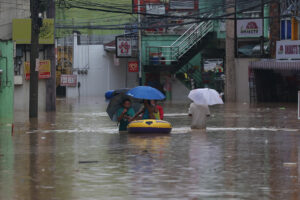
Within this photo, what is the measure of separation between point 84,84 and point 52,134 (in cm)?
5410

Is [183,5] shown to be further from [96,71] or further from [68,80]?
[68,80]

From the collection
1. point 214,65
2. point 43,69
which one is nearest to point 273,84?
point 214,65

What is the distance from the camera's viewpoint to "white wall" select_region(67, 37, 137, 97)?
242 ft

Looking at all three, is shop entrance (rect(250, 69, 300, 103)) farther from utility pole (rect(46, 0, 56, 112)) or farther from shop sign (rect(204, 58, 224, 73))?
utility pole (rect(46, 0, 56, 112))

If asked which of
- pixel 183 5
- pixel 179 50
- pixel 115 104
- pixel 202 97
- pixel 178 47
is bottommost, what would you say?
pixel 115 104

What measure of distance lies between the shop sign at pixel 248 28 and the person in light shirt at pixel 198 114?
29.6m

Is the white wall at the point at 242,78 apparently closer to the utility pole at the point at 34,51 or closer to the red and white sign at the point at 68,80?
the red and white sign at the point at 68,80

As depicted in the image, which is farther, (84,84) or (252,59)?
(84,84)

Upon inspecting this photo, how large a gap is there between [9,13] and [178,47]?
27.8 metres

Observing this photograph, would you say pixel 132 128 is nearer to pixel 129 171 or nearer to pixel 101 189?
pixel 129 171

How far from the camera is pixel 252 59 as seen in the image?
5228 cm

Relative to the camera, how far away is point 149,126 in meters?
20.2

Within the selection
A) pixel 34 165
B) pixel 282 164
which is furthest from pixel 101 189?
pixel 282 164

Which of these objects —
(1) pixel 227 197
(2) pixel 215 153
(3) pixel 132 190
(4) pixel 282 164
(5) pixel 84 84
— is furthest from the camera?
(5) pixel 84 84
